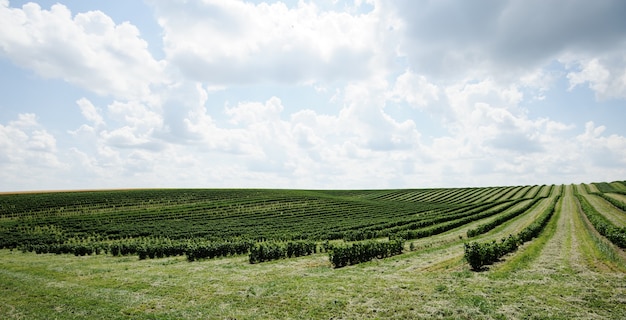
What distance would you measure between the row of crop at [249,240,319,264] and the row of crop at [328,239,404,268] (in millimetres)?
5047

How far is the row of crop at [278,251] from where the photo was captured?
104 ft

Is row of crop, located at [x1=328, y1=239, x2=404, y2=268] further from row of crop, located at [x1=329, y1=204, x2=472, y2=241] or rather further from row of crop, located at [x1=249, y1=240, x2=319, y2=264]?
row of crop, located at [x1=329, y1=204, x2=472, y2=241]

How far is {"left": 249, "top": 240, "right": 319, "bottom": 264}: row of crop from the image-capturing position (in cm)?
3178

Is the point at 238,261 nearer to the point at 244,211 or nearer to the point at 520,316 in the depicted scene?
the point at 520,316

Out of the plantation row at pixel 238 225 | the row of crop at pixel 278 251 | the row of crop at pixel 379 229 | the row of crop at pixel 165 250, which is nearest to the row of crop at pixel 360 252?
the plantation row at pixel 238 225

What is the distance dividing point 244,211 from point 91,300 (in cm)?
7403

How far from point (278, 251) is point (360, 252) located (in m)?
8.40

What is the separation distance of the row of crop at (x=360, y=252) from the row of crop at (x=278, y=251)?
5.05 metres

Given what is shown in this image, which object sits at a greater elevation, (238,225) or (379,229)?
(379,229)

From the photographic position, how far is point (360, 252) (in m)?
29.3

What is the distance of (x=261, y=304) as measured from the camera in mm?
16703

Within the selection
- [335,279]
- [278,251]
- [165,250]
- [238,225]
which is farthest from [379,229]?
[335,279]

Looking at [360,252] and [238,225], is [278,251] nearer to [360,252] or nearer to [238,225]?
[360,252]

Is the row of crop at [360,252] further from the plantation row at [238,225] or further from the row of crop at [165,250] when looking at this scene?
the row of crop at [165,250]
